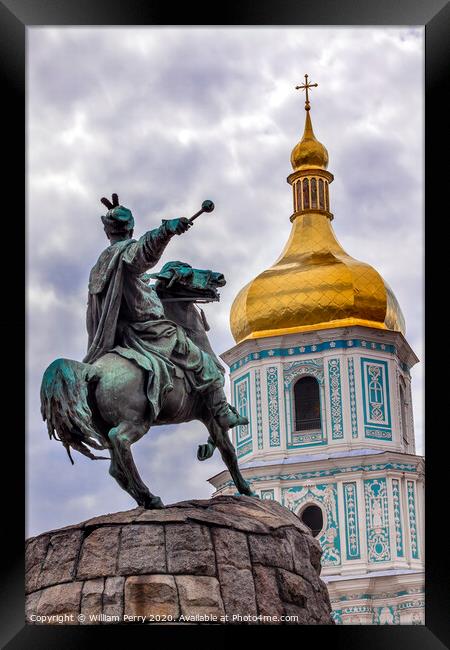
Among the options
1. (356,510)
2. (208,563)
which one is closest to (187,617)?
(208,563)

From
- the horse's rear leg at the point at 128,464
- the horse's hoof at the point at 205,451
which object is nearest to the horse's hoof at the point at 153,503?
the horse's rear leg at the point at 128,464

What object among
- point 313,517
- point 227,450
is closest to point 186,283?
point 227,450

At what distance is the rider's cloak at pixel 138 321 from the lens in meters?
11.0

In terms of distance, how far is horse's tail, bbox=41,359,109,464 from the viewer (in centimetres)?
1060

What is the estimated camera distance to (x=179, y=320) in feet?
38.2

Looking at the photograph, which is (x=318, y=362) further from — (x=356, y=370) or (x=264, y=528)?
(x=264, y=528)

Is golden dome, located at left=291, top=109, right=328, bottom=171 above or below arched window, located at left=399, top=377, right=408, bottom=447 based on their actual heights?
above

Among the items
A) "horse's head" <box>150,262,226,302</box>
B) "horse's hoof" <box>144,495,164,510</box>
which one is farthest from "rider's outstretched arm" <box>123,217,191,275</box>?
"horse's hoof" <box>144,495,164,510</box>

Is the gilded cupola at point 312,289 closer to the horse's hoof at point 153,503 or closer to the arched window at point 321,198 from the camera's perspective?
the arched window at point 321,198

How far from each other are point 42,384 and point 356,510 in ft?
87.1

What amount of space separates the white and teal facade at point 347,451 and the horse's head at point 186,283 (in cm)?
2292

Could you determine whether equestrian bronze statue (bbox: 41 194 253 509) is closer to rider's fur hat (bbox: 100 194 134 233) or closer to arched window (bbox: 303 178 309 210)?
rider's fur hat (bbox: 100 194 134 233)

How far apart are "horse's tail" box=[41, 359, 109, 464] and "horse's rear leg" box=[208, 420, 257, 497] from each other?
97 centimetres
